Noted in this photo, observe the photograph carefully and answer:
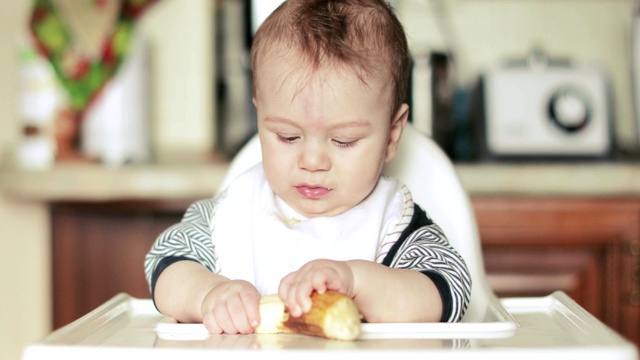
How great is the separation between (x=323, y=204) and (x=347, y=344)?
0.85 ft

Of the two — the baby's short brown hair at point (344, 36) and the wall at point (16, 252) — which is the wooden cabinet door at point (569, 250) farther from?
the wall at point (16, 252)

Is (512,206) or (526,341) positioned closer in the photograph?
(526,341)

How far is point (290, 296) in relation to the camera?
0.70 m

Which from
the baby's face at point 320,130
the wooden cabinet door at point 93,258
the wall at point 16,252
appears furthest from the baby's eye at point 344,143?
the wall at point 16,252

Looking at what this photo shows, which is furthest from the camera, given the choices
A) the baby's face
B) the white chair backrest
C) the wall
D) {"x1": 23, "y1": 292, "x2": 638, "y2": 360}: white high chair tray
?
the wall

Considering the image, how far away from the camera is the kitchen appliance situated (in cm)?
181

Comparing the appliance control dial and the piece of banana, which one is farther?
the appliance control dial

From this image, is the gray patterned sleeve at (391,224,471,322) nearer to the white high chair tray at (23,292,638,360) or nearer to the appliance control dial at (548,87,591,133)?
the white high chair tray at (23,292,638,360)

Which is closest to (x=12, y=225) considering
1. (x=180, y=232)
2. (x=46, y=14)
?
(x=46, y=14)

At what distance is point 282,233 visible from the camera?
0.91 meters

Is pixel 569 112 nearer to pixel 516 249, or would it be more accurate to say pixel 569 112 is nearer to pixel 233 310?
pixel 516 249

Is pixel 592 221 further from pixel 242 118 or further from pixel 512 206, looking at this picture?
pixel 242 118

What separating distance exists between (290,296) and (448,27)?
59.2 inches

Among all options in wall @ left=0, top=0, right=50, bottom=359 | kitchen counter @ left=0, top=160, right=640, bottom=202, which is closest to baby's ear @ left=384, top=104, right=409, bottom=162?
kitchen counter @ left=0, top=160, right=640, bottom=202
